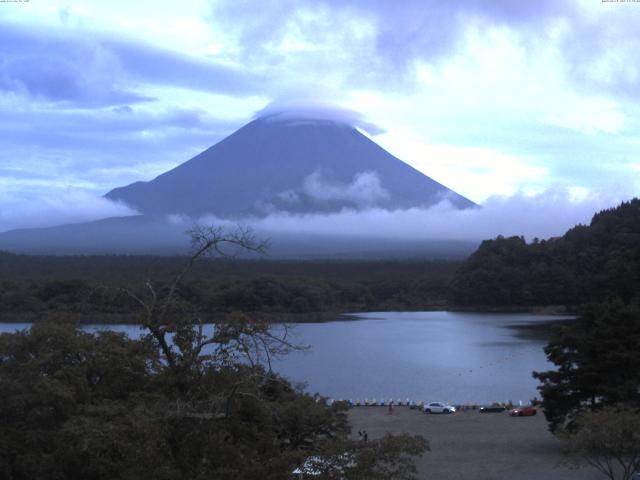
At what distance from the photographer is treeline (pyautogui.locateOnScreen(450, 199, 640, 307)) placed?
134 ft

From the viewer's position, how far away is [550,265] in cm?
4331

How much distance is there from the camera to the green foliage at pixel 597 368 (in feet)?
35.9

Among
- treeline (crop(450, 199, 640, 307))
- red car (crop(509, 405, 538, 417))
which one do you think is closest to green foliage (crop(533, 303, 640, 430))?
red car (crop(509, 405, 538, 417))

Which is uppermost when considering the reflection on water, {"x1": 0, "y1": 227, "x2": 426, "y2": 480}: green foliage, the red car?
{"x1": 0, "y1": 227, "x2": 426, "y2": 480}: green foliage

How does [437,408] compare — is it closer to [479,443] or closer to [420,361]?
[479,443]

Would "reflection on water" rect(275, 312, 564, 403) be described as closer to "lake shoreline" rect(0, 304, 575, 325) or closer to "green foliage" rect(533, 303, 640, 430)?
"lake shoreline" rect(0, 304, 575, 325)

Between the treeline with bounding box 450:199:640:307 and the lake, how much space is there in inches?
195

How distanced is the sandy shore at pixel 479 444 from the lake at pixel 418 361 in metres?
2.12

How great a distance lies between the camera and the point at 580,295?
40.2 metres

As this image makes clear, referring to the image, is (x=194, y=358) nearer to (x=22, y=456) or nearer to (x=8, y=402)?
(x=22, y=456)

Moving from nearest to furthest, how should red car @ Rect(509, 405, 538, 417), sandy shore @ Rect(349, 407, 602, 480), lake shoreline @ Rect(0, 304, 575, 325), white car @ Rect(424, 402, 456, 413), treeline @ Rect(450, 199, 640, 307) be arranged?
sandy shore @ Rect(349, 407, 602, 480) < red car @ Rect(509, 405, 538, 417) < white car @ Rect(424, 402, 456, 413) < lake shoreline @ Rect(0, 304, 575, 325) < treeline @ Rect(450, 199, 640, 307)

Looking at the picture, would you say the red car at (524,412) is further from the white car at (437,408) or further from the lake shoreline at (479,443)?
the white car at (437,408)

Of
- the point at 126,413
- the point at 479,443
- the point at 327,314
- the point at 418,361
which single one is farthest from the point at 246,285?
the point at 126,413

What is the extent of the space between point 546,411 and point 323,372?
420 inches
